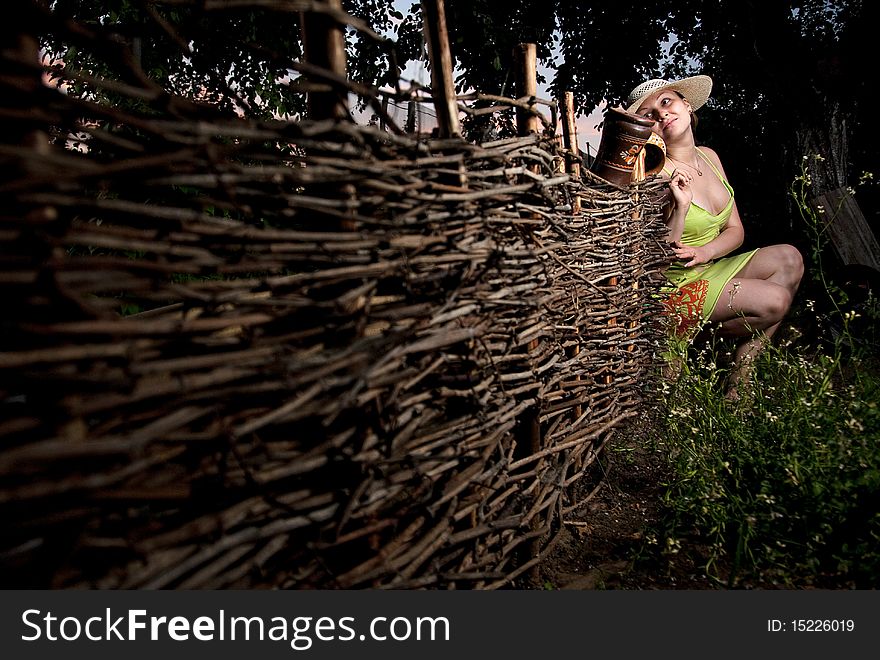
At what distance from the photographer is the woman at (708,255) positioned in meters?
4.09

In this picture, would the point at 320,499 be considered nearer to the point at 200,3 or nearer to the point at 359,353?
the point at 359,353

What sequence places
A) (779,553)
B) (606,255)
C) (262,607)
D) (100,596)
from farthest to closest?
(606,255)
(779,553)
(262,607)
(100,596)

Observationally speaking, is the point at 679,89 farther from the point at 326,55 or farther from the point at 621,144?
the point at 326,55

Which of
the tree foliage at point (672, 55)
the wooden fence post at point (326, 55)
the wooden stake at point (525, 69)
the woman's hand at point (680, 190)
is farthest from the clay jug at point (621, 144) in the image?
the tree foliage at point (672, 55)

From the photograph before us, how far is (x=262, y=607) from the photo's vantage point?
1.51m

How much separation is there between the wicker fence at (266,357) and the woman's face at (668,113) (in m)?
2.30

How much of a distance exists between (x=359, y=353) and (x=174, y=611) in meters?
0.73

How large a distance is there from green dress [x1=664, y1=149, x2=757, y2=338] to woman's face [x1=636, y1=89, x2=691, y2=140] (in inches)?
21.4

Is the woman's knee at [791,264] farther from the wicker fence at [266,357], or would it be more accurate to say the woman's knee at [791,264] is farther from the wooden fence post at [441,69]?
the wooden fence post at [441,69]

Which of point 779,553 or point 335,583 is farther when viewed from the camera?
point 779,553

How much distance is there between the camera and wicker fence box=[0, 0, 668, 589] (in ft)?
3.93

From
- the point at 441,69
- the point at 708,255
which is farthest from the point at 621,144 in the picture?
the point at 441,69

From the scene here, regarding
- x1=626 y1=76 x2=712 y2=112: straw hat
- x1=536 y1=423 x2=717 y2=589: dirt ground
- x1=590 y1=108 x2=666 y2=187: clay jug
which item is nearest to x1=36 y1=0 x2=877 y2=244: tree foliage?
x1=626 y1=76 x2=712 y2=112: straw hat

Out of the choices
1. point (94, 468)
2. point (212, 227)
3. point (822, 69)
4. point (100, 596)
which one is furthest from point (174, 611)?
point (822, 69)
